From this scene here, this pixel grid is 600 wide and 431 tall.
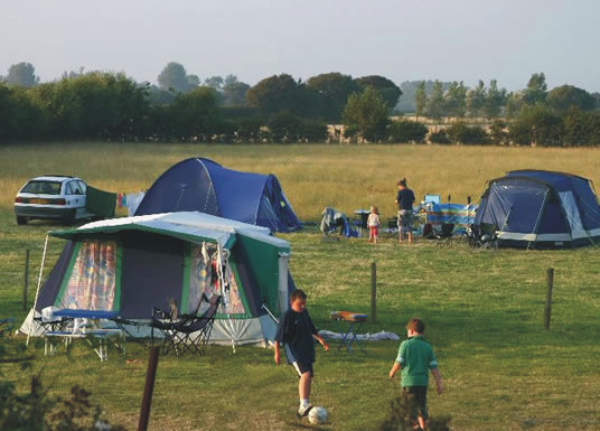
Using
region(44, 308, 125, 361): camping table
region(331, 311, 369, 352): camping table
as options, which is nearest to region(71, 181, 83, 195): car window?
region(331, 311, 369, 352): camping table

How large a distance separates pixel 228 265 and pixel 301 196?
20.2m

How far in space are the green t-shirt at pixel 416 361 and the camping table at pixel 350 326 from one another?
10.7 feet

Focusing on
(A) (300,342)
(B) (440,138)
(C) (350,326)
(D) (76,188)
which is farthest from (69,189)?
(B) (440,138)

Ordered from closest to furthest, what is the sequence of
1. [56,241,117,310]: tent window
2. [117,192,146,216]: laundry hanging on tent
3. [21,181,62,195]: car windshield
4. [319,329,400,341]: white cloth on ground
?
[56,241,117,310]: tent window, [319,329,400,341]: white cloth on ground, [21,181,62,195]: car windshield, [117,192,146,216]: laundry hanging on tent

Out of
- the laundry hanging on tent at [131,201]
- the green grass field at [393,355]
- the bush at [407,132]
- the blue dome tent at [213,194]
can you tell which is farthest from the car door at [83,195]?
the bush at [407,132]

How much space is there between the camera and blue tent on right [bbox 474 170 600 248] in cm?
2372

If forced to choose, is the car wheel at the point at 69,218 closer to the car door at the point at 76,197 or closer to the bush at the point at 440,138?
the car door at the point at 76,197

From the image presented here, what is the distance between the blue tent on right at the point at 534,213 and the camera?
934 inches

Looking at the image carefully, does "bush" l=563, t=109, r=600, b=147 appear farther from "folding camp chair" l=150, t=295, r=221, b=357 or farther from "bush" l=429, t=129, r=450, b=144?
Result: "folding camp chair" l=150, t=295, r=221, b=357

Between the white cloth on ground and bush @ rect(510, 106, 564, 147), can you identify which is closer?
the white cloth on ground

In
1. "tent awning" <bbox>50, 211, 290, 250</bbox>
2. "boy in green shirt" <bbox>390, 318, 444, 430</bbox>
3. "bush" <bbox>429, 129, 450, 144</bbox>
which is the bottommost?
"boy in green shirt" <bbox>390, 318, 444, 430</bbox>

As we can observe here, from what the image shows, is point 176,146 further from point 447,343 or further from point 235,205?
point 447,343

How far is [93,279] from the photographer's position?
44.2ft

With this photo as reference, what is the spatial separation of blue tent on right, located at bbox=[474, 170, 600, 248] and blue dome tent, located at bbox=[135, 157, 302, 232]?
17.4ft
